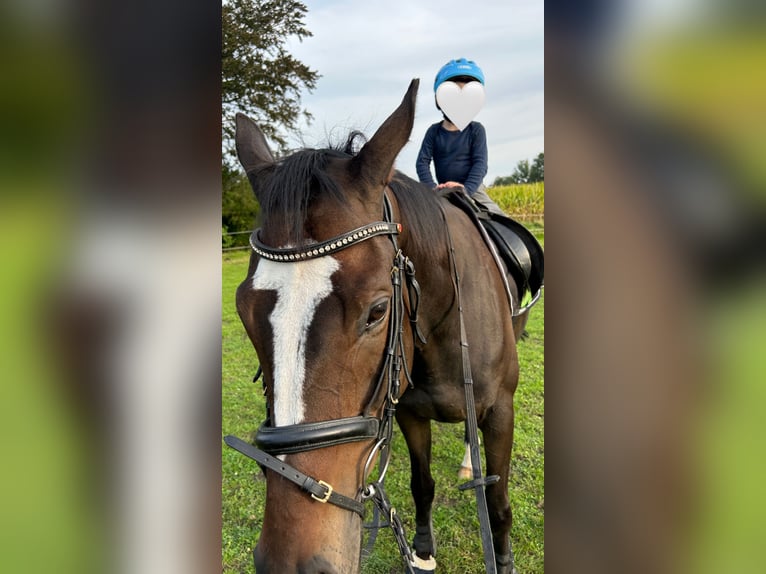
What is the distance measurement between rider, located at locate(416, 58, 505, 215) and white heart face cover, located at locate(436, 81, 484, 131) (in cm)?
6

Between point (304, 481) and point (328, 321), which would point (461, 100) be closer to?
point (328, 321)

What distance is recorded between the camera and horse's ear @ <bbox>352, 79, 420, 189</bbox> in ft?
5.40

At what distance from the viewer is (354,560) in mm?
1479

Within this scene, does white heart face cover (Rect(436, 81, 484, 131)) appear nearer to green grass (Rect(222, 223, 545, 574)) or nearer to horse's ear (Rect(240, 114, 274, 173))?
green grass (Rect(222, 223, 545, 574))

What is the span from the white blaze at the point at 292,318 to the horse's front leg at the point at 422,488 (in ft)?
5.65

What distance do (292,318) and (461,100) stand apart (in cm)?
234

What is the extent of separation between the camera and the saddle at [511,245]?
115 inches

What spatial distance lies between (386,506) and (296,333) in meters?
1.01

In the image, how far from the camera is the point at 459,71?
10.2 ft

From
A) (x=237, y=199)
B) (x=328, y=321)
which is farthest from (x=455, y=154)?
(x=328, y=321)

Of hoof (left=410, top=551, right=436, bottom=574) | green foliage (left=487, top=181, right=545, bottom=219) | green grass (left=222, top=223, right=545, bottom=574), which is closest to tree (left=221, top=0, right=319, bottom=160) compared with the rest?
green grass (left=222, top=223, right=545, bottom=574)

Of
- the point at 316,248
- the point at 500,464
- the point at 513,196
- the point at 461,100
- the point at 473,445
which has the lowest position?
the point at 500,464
